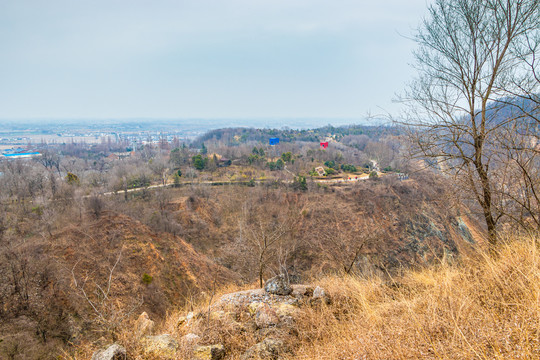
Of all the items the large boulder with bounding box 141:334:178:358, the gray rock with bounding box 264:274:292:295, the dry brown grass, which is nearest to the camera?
the dry brown grass

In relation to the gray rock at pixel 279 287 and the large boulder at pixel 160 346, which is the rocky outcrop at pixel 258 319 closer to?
the gray rock at pixel 279 287

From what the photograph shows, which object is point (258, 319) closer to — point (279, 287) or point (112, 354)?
point (279, 287)

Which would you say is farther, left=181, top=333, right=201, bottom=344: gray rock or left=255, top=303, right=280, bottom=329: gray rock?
left=255, top=303, right=280, bottom=329: gray rock

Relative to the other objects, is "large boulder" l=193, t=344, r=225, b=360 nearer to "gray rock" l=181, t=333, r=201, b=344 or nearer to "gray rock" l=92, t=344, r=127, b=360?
"gray rock" l=181, t=333, r=201, b=344

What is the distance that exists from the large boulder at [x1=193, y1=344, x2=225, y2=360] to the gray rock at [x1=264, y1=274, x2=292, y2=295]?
2.32m

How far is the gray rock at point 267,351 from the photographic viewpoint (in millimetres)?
3469

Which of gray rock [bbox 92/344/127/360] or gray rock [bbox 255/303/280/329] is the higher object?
gray rock [bbox 92/344/127/360]

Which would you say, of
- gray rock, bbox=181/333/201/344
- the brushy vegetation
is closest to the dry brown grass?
the brushy vegetation

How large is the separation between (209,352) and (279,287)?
2.63 metres

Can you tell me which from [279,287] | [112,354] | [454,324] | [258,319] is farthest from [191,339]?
[454,324]

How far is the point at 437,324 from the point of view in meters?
2.45

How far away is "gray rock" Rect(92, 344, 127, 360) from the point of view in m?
3.32

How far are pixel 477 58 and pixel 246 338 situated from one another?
21.3 feet

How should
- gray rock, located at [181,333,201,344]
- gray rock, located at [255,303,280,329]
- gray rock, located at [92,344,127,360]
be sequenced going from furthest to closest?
gray rock, located at [255,303,280,329]
gray rock, located at [181,333,201,344]
gray rock, located at [92,344,127,360]
